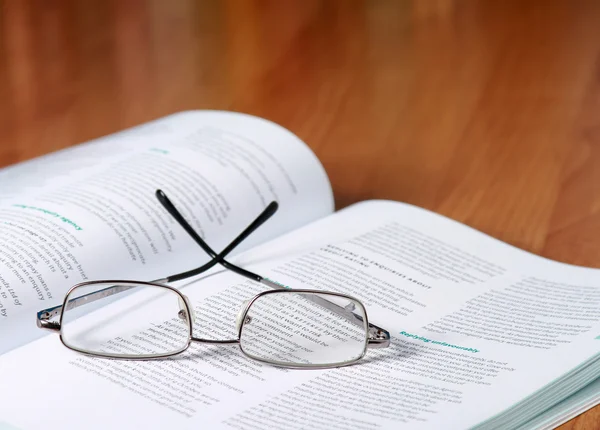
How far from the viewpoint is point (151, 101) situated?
130cm

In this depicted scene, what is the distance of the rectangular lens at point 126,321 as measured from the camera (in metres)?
0.69

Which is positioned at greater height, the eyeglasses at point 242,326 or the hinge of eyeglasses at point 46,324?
the hinge of eyeglasses at point 46,324

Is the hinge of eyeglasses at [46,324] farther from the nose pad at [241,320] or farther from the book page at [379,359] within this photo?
the nose pad at [241,320]

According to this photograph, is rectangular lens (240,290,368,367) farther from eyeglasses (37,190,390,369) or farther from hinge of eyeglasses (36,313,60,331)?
hinge of eyeglasses (36,313,60,331)

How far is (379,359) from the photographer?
67 cm

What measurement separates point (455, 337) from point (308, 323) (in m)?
0.11

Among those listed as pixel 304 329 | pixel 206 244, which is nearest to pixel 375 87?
pixel 206 244

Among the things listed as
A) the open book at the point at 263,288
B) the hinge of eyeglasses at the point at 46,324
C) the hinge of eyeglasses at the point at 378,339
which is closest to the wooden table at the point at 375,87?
the open book at the point at 263,288

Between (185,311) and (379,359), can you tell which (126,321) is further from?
(379,359)

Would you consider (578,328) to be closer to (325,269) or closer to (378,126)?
(325,269)

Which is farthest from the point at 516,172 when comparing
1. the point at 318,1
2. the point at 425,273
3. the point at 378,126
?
the point at 318,1

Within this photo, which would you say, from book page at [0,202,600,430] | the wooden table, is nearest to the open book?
book page at [0,202,600,430]

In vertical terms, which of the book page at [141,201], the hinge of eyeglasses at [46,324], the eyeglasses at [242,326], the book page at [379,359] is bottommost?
the book page at [379,359]

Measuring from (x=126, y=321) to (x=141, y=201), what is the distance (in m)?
0.15
